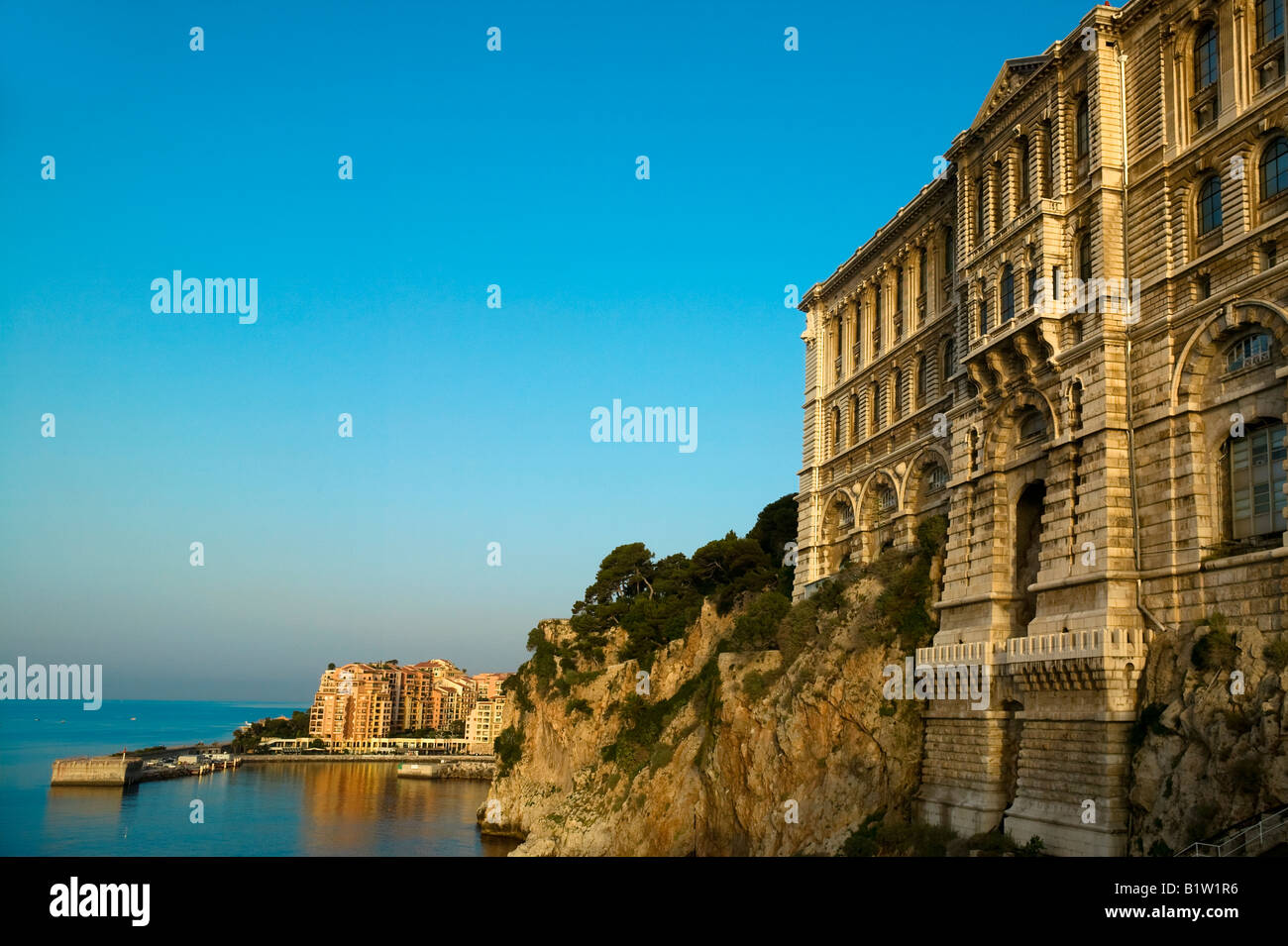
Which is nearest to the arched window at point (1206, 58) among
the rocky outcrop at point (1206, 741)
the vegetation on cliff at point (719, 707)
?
the rocky outcrop at point (1206, 741)

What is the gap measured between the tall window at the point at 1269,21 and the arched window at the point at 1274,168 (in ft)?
10.3

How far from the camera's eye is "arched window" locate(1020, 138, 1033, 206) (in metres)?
38.3

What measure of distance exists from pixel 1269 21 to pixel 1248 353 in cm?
939

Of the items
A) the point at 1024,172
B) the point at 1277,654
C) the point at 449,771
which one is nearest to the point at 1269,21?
the point at 1024,172

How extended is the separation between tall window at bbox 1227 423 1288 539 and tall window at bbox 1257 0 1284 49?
11.0 meters

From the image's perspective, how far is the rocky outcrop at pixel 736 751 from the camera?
41.1 meters

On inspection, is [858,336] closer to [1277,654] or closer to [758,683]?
[758,683]

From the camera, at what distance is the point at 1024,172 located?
38938mm

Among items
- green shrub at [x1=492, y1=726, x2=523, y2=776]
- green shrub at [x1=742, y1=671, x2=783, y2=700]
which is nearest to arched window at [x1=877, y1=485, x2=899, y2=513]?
green shrub at [x1=742, y1=671, x2=783, y2=700]

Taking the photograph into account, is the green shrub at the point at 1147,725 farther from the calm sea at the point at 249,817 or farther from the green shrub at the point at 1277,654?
the calm sea at the point at 249,817

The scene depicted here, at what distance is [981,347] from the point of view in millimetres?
38125

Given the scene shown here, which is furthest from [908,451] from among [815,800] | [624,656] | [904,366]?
[624,656]
